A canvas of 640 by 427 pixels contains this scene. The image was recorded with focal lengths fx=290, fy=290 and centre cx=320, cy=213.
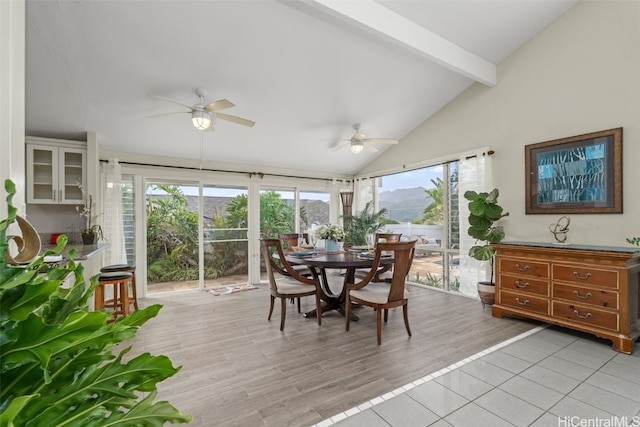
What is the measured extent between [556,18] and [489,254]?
287 cm

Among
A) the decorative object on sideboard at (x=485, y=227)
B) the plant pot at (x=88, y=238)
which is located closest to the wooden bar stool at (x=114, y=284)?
the plant pot at (x=88, y=238)

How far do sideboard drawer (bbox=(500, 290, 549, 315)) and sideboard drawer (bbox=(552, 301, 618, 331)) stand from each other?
9cm

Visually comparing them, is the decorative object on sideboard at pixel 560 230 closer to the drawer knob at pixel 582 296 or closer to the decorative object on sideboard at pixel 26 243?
the drawer knob at pixel 582 296

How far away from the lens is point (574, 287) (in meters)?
2.82

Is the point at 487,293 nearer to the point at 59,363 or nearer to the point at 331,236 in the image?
the point at 331,236

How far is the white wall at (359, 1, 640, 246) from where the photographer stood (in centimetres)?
288

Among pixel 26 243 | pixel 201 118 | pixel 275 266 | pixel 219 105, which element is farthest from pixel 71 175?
pixel 26 243

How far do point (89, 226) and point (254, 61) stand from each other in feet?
9.96

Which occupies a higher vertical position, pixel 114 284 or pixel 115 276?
pixel 115 276

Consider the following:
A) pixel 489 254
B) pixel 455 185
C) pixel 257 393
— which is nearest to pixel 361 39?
pixel 455 185

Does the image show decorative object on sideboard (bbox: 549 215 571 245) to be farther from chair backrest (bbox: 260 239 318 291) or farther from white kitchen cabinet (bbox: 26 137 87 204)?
white kitchen cabinet (bbox: 26 137 87 204)

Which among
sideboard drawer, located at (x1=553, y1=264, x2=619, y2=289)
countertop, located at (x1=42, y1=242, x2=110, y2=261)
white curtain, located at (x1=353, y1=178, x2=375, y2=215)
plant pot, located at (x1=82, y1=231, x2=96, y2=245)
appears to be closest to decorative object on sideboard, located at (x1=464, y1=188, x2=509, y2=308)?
sideboard drawer, located at (x1=553, y1=264, x2=619, y2=289)

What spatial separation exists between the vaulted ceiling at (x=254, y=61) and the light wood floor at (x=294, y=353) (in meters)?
2.61

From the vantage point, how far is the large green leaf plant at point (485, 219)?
3.60m
